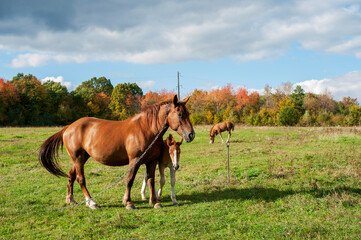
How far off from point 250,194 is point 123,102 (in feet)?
194

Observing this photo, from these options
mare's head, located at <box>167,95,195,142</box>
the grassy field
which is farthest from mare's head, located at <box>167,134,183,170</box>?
the grassy field

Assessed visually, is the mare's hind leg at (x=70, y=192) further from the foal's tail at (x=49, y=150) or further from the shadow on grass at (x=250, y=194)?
the shadow on grass at (x=250, y=194)

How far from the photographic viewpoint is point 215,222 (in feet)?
17.2

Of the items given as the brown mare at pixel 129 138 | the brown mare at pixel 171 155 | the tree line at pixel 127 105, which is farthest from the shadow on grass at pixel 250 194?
the tree line at pixel 127 105

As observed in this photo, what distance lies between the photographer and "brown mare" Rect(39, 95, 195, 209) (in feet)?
19.6

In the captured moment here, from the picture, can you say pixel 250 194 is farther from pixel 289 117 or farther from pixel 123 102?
pixel 123 102

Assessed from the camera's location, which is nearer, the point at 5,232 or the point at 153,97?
the point at 5,232

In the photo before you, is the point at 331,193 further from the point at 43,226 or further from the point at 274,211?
the point at 43,226

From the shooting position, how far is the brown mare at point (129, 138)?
19.6 feet

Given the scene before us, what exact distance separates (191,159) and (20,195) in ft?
25.4

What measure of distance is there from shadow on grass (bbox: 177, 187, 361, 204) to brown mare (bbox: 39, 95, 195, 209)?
3.98ft

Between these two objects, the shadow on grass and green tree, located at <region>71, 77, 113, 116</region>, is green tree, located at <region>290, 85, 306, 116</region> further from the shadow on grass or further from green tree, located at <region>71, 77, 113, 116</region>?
the shadow on grass

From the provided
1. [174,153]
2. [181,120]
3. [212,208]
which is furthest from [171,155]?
[212,208]

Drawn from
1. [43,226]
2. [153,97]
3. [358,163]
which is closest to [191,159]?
[358,163]
